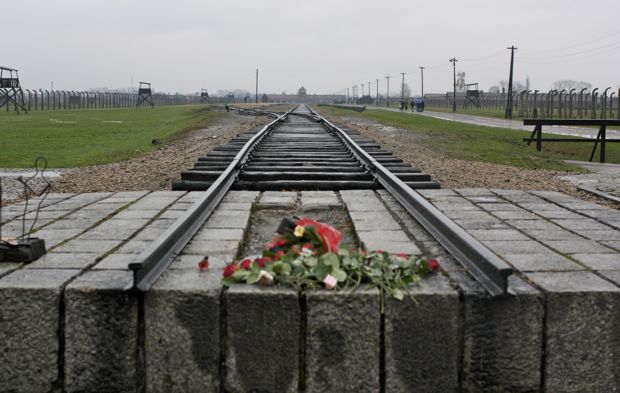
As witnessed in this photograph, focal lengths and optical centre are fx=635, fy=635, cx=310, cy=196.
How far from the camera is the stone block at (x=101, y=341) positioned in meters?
2.54

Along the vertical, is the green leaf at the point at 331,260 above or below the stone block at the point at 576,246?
above

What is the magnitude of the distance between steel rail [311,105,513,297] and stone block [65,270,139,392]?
4.77 ft

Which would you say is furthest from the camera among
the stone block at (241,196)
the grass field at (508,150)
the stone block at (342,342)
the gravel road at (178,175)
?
the grass field at (508,150)

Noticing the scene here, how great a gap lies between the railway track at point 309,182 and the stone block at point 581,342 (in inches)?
10.4

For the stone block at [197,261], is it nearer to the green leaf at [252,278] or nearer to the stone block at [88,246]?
the green leaf at [252,278]

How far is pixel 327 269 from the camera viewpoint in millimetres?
2607

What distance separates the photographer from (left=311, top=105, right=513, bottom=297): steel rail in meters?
2.56

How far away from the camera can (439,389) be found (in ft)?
8.16

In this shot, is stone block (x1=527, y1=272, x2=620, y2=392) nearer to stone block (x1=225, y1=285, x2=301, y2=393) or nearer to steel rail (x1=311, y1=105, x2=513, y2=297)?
steel rail (x1=311, y1=105, x2=513, y2=297)

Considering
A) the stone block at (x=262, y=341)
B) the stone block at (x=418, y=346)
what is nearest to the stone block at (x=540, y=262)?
the stone block at (x=418, y=346)

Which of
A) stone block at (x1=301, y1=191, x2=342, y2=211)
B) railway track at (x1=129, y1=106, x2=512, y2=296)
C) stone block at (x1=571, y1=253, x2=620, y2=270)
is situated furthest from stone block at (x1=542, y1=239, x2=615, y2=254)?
stone block at (x1=301, y1=191, x2=342, y2=211)

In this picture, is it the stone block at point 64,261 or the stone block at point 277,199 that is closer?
the stone block at point 64,261

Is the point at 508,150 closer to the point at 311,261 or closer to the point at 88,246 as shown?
the point at 88,246

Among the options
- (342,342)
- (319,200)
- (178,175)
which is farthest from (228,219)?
(178,175)
